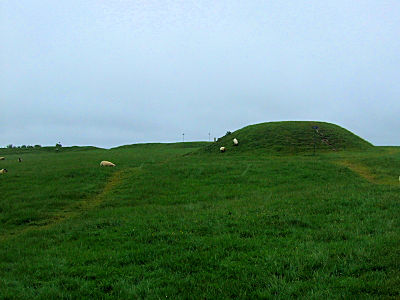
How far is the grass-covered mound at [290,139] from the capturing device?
3716cm

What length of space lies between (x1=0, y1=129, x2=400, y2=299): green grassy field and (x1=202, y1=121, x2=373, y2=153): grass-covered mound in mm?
19512

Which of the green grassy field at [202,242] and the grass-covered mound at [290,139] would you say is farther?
the grass-covered mound at [290,139]

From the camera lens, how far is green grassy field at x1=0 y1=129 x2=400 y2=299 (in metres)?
6.18

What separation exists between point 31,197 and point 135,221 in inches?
312

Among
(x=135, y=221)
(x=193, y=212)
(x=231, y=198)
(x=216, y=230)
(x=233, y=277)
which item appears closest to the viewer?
(x=233, y=277)

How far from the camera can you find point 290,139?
39.4 metres

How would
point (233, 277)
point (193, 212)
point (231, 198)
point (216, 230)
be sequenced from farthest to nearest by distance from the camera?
point (231, 198)
point (193, 212)
point (216, 230)
point (233, 277)

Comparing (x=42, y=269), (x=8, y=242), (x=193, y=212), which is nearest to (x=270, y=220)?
(x=193, y=212)

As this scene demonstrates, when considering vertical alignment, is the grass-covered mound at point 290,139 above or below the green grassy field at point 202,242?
above

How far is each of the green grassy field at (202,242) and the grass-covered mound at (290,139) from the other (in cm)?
1951

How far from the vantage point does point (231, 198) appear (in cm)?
1573

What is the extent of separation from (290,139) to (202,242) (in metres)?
32.7

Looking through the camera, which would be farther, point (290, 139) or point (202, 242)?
point (290, 139)

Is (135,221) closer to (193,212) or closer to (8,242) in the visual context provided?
(193,212)
